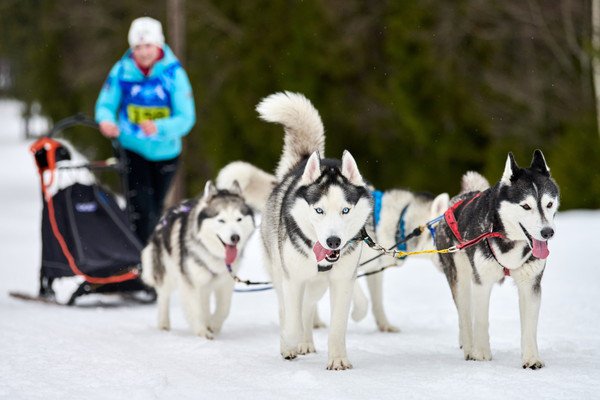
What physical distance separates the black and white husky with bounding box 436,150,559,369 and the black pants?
313 centimetres

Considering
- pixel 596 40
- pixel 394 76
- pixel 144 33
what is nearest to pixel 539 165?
pixel 144 33

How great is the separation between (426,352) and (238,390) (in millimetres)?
1412

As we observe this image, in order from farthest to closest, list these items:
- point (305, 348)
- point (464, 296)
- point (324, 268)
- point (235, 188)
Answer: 1. point (235, 188)
2. point (305, 348)
3. point (464, 296)
4. point (324, 268)

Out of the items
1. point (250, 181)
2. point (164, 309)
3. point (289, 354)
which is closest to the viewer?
point (289, 354)

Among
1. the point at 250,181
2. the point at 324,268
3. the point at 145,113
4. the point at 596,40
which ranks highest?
the point at 596,40

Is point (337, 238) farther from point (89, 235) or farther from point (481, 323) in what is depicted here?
point (89, 235)

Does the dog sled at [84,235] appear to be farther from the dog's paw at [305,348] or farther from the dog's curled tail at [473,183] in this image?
the dog's curled tail at [473,183]

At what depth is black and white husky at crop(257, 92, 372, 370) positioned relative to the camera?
13.6ft

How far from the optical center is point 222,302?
5742 millimetres

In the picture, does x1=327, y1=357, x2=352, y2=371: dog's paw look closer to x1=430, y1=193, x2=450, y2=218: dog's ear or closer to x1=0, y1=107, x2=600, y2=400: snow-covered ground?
x1=0, y1=107, x2=600, y2=400: snow-covered ground

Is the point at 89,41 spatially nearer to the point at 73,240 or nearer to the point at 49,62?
the point at 49,62

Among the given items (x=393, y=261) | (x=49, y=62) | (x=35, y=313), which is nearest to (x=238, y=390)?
(x=393, y=261)

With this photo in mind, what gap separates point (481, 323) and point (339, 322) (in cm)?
70

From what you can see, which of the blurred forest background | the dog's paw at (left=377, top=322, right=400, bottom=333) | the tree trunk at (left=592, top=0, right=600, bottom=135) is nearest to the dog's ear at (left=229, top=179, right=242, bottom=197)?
the dog's paw at (left=377, top=322, right=400, bottom=333)
